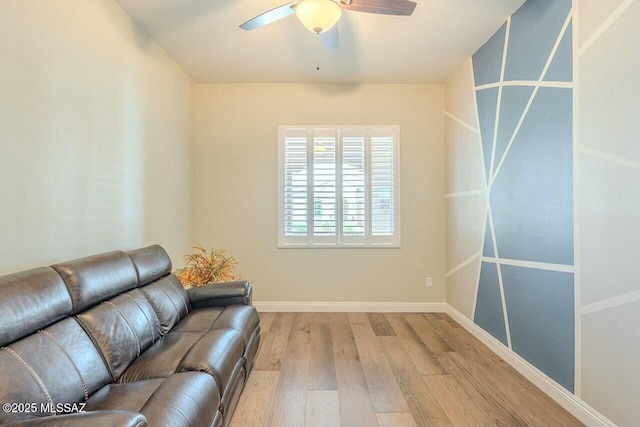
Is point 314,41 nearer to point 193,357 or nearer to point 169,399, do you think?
point 193,357

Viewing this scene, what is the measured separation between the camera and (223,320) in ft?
7.52

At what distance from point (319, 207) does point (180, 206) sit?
1.74 metres

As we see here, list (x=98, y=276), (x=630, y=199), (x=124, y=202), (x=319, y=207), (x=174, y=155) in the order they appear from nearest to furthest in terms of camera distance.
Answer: (x=630, y=199)
(x=98, y=276)
(x=124, y=202)
(x=174, y=155)
(x=319, y=207)

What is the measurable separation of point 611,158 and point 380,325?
267cm

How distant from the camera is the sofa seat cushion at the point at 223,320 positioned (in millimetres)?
2238

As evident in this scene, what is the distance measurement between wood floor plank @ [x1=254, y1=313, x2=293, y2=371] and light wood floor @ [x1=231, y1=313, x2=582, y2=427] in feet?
0.03

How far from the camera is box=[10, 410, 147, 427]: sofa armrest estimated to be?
3.03 ft

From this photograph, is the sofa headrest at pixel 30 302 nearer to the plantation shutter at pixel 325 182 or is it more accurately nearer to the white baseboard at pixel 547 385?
the plantation shutter at pixel 325 182

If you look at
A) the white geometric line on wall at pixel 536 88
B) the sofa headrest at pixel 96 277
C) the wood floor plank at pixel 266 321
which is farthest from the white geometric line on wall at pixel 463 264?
the sofa headrest at pixel 96 277

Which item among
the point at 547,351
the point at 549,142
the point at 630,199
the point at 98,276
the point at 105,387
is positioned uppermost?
the point at 549,142

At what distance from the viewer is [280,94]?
4168 mm

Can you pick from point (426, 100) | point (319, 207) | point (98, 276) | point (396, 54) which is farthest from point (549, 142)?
point (98, 276)

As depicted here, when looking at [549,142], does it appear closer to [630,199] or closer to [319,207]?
[630,199]

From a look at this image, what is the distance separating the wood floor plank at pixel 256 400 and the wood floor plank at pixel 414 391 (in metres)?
0.98
